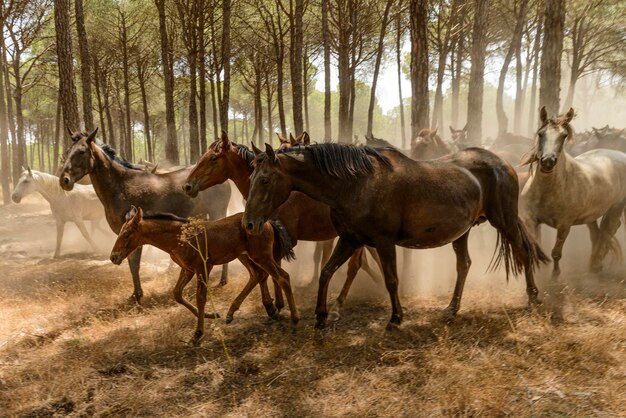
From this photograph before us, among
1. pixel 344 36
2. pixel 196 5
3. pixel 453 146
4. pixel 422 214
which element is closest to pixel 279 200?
pixel 422 214

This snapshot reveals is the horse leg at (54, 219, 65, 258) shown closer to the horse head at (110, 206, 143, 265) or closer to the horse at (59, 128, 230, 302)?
the horse at (59, 128, 230, 302)

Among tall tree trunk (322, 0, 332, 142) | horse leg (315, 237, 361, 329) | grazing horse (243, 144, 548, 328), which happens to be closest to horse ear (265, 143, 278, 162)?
grazing horse (243, 144, 548, 328)

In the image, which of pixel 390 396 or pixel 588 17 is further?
pixel 588 17

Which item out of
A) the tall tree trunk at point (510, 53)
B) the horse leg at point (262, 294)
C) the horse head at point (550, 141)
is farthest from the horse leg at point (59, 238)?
the tall tree trunk at point (510, 53)

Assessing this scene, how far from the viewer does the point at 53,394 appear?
401cm

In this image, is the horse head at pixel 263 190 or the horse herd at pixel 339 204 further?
the horse herd at pixel 339 204

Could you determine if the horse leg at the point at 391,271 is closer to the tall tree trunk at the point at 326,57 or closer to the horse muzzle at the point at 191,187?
the horse muzzle at the point at 191,187

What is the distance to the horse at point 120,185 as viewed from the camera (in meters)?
6.55

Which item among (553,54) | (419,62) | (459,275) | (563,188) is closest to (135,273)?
(459,275)

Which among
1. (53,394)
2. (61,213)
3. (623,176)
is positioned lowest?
(53,394)

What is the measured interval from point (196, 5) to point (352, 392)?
16.5 metres

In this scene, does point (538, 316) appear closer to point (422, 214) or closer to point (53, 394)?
point (422, 214)

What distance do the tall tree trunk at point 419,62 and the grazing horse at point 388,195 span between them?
4919 millimetres

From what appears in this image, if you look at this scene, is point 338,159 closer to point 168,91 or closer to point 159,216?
point 159,216
